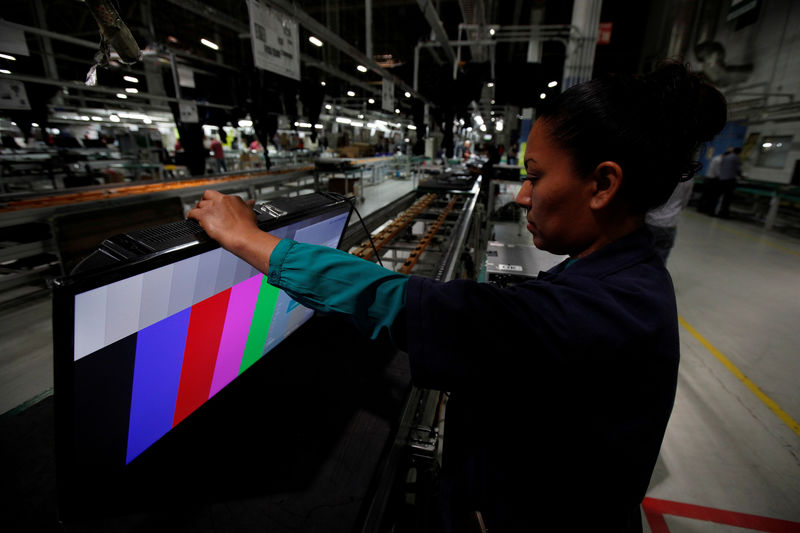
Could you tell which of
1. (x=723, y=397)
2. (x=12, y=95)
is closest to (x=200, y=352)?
(x=723, y=397)

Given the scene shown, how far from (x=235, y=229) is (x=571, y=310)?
2.11 ft

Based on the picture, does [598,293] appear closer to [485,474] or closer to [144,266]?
[485,474]

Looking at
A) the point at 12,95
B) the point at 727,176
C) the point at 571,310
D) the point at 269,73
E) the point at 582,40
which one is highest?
the point at 582,40

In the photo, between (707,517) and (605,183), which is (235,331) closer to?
(605,183)

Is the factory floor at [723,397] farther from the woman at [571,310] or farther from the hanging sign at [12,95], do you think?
the hanging sign at [12,95]

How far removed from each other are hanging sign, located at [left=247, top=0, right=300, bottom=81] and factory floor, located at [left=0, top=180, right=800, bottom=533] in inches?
89.7

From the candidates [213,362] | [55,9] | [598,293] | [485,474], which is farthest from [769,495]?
[55,9]

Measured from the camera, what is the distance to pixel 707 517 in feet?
6.42

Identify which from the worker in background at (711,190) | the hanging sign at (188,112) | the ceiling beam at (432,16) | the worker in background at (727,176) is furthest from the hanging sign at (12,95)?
the worker in background at (711,190)

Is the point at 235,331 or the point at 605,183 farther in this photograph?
the point at 235,331

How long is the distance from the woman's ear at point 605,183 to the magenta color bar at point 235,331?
84 cm

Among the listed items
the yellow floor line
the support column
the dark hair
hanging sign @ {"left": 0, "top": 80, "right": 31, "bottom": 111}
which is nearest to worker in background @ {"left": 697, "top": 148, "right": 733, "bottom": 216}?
the support column

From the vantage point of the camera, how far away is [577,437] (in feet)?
2.05

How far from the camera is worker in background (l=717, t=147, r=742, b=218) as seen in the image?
8625 millimetres
